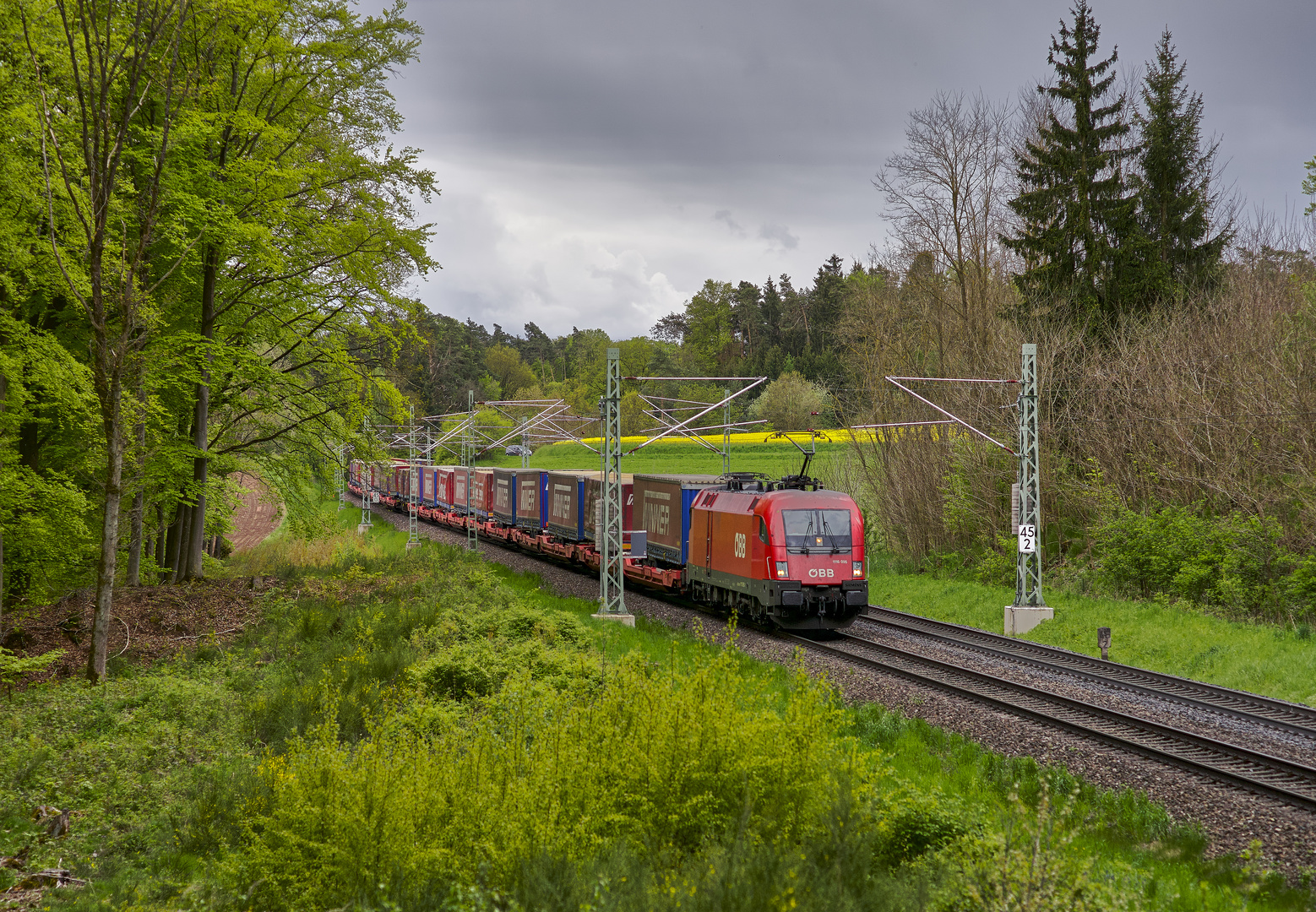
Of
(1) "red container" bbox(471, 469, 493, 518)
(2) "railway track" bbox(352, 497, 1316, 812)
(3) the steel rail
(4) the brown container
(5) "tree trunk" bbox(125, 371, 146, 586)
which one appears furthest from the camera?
(1) "red container" bbox(471, 469, 493, 518)

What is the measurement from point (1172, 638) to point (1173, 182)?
58.9 ft

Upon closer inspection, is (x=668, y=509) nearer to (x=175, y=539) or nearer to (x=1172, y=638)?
(x=1172, y=638)

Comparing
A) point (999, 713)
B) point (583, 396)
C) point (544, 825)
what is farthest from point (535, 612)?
point (583, 396)

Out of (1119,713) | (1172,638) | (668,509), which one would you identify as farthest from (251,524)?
(1119,713)

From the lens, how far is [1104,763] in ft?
32.4

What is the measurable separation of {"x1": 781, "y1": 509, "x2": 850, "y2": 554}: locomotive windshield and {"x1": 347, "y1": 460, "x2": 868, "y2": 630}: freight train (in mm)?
16

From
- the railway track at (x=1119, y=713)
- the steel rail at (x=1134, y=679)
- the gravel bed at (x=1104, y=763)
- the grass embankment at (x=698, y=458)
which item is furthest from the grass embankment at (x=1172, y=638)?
the grass embankment at (x=698, y=458)

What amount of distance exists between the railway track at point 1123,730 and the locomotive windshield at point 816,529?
227 cm

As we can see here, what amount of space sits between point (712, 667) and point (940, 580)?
19.3m

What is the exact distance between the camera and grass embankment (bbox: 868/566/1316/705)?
45.8 ft

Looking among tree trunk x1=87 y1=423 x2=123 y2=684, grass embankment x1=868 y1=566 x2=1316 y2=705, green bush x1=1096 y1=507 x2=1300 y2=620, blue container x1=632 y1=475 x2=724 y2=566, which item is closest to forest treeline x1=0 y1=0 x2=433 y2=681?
tree trunk x1=87 y1=423 x2=123 y2=684

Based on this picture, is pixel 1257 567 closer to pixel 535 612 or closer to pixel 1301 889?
pixel 1301 889

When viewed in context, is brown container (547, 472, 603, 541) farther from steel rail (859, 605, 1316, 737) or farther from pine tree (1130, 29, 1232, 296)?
pine tree (1130, 29, 1232, 296)

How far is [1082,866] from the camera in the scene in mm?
5016
